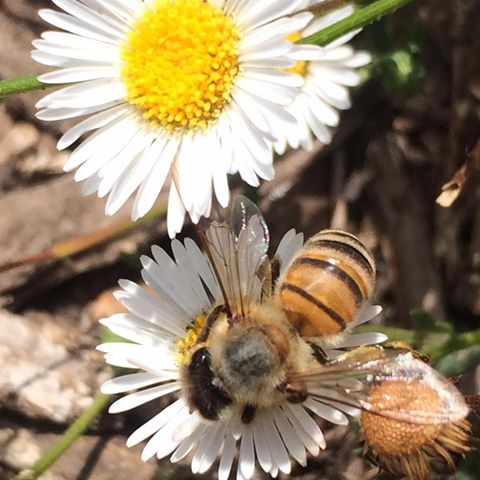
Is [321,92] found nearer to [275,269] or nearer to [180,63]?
[180,63]

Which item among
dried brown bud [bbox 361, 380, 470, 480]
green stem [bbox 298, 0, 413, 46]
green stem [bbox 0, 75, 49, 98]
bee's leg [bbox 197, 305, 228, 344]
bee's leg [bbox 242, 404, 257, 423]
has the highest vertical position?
green stem [bbox 0, 75, 49, 98]

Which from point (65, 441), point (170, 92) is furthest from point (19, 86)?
point (65, 441)

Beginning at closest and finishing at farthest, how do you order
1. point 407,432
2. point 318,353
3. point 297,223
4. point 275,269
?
point 407,432 < point 318,353 < point 275,269 < point 297,223

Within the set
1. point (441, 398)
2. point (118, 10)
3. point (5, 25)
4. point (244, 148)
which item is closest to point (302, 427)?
point (441, 398)

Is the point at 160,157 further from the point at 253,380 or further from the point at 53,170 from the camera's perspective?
the point at 53,170

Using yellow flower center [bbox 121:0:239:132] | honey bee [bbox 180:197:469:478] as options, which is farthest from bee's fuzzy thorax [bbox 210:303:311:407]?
yellow flower center [bbox 121:0:239:132]

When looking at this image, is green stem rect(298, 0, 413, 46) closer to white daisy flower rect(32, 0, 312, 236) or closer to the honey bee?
white daisy flower rect(32, 0, 312, 236)
